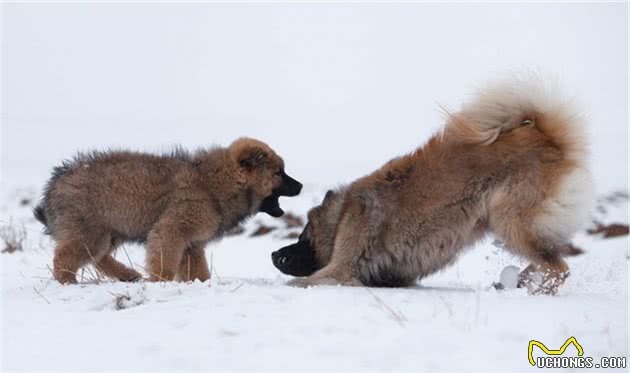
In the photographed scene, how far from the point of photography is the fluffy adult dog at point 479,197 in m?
5.41

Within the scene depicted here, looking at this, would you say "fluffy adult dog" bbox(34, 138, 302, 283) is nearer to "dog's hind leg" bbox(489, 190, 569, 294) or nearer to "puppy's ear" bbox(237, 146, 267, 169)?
"puppy's ear" bbox(237, 146, 267, 169)

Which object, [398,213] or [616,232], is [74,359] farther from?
[616,232]

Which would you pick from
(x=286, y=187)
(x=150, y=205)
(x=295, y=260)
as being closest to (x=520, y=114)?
(x=295, y=260)

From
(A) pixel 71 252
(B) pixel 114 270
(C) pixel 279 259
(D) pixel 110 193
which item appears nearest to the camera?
(A) pixel 71 252

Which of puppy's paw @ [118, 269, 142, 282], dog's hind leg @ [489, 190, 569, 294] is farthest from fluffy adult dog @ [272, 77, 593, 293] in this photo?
puppy's paw @ [118, 269, 142, 282]

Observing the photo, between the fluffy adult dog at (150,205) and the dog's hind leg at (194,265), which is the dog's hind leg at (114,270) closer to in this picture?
the fluffy adult dog at (150,205)

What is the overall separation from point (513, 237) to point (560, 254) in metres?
0.42

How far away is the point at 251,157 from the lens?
7.08 m

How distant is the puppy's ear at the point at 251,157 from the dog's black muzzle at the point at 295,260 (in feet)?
3.22

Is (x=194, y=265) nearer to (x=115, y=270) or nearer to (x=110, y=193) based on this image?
(x=115, y=270)

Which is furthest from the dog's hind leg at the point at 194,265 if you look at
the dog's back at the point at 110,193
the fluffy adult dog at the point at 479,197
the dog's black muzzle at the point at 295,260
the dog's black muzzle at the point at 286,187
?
the fluffy adult dog at the point at 479,197

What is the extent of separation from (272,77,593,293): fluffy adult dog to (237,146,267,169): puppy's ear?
44.2 inches

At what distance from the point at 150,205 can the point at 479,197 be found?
9.80 ft

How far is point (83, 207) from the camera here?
6340mm
